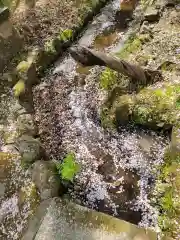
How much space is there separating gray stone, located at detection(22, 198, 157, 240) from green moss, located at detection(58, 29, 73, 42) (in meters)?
4.66

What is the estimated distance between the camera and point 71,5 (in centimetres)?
879

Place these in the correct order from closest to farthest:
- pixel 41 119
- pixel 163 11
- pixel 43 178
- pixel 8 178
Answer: pixel 43 178, pixel 8 178, pixel 41 119, pixel 163 11

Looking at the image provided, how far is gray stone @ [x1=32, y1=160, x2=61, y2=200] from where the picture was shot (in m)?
4.61

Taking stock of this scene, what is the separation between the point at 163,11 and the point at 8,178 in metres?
5.56

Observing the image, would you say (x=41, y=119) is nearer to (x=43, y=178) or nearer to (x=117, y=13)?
(x=43, y=178)

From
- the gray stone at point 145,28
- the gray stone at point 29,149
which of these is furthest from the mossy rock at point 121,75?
the gray stone at point 29,149

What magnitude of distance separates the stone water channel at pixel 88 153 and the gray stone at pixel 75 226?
0.43 meters

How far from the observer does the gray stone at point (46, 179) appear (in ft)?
15.1

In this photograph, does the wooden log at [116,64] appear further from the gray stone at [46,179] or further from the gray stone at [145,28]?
the gray stone at [46,179]

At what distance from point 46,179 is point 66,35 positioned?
434 centimetres

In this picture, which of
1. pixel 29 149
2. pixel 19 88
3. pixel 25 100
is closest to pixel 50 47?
pixel 19 88

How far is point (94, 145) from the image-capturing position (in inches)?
218

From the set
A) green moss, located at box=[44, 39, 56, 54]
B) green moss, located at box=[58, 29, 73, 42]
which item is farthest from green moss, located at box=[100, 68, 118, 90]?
green moss, located at box=[58, 29, 73, 42]

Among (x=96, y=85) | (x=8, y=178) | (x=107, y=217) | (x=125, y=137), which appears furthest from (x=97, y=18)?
(x=107, y=217)
